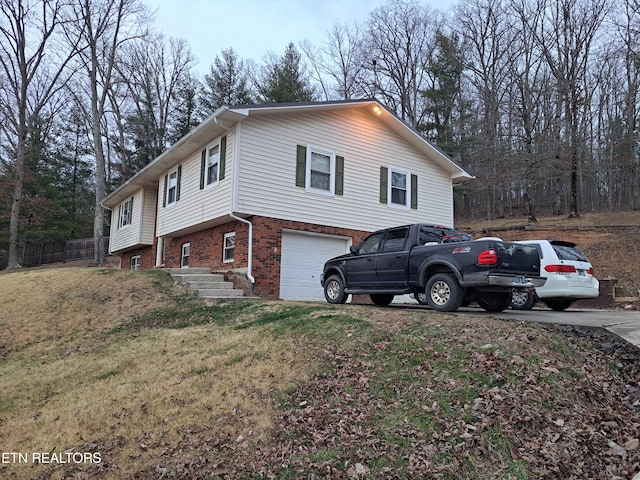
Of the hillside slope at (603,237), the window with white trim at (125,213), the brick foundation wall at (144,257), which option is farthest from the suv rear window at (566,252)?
the window with white trim at (125,213)

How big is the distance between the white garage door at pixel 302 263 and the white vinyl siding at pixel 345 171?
24.4 inches

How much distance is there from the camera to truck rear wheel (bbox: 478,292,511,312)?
8867 mm

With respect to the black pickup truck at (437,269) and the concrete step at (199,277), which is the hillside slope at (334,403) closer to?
the black pickup truck at (437,269)

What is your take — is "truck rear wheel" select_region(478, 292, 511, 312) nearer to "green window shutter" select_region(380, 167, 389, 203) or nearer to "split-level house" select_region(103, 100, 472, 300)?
"split-level house" select_region(103, 100, 472, 300)

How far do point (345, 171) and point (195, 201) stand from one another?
5079mm

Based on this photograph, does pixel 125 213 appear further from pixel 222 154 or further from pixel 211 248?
pixel 222 154

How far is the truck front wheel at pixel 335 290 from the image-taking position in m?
10.3

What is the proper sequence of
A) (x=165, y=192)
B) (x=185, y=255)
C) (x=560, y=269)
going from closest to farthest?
1. (x=560, y=269)
2. (x=185, y=255)
3. (x=165, y=192)

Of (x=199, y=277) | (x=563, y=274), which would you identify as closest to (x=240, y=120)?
(x=199, y=277)

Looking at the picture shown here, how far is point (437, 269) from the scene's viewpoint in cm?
822

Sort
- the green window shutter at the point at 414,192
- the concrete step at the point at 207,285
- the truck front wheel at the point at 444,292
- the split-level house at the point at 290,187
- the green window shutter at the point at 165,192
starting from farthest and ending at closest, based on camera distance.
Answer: the green window shutter at the point at 165,192
the green window shutter at the point at 414,192
the split-level house at the point at 290,187
the concrete step at the point at 207,285
the truck front wheel at the point at 444,292

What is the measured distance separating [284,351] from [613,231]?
19.0 m

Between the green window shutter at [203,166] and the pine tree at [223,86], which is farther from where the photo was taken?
the pine tree at [223,86]

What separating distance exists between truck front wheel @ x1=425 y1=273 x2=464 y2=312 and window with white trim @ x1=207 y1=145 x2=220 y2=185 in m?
7.71
